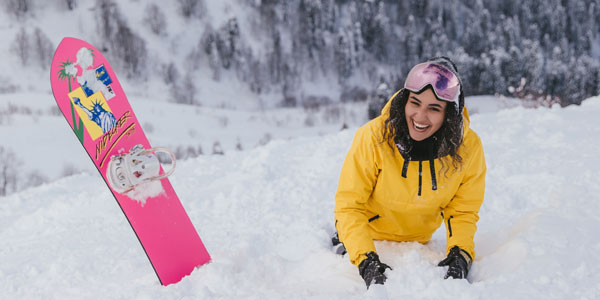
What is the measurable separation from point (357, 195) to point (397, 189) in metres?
0.20

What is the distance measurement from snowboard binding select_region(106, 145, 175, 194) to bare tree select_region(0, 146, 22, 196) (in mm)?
11410

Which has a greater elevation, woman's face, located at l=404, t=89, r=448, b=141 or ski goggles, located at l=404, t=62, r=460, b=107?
ski goggles, located at l=404, t=62, r=460, b=107

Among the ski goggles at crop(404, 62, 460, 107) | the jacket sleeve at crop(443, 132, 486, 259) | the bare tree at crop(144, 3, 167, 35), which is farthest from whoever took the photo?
the bare tree at crop(144, 3, 167, 35)

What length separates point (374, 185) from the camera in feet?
7.24

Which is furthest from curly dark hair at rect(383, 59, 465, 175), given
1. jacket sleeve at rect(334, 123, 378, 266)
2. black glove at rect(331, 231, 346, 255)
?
black glove at rect(331, 231, 346, 255)

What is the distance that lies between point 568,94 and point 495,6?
16500 millimetres

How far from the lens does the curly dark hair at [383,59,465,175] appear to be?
1.96 metres

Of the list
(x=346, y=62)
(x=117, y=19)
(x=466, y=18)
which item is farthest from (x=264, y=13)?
(x=466, y=18)

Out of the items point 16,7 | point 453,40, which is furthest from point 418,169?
point 453,40

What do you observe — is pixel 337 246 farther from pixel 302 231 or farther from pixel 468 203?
pixel 468 203

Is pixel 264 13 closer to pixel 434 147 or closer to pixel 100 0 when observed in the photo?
pixel 100 0

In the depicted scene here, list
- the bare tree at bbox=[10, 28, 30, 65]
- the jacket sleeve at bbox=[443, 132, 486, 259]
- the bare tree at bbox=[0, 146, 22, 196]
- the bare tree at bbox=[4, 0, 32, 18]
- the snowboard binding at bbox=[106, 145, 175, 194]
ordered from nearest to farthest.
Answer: the jacket sleeve at bbox=[443, 132, 486, 259], the snowboard binding at bbox=[106, 145, 175, 194], the bare tree at bbox=[0, 146, 22, 196], the bare tree at bbox=[10, 28, 30, 65], the bare tree at bbox=[4, 0, 32, 18]

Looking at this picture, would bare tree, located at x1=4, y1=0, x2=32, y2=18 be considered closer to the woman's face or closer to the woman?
the woman

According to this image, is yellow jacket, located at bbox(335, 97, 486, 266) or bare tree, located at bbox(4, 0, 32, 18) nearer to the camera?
yellow jacket, located at bbox(335, 97, 486, 266)
